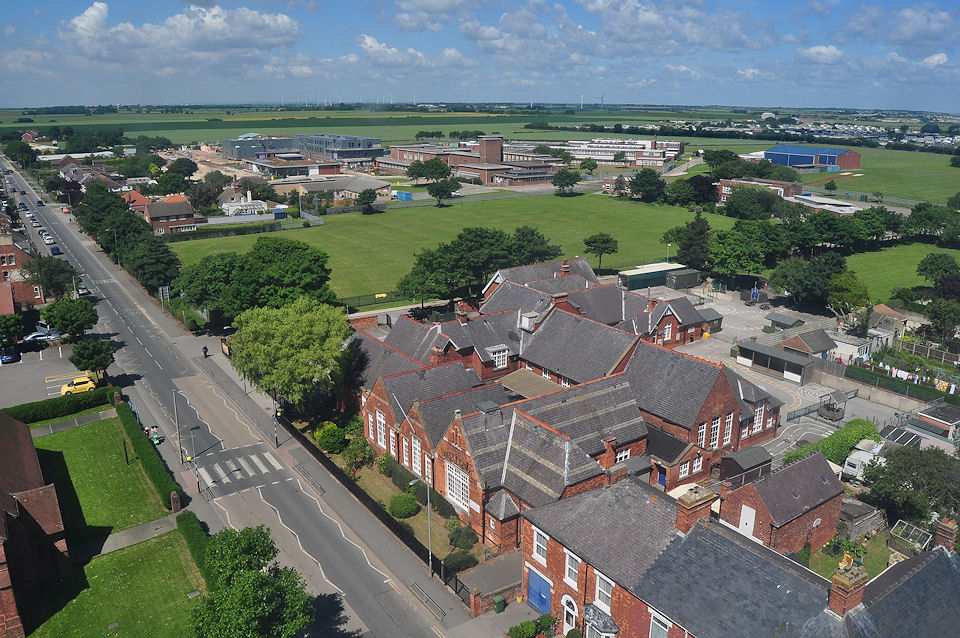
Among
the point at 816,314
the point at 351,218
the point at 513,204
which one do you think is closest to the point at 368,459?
the point at 816,314

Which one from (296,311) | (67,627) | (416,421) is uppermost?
(296,311)

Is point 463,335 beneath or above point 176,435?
above

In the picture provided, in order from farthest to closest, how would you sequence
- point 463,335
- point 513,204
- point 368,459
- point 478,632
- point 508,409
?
point 513,204, point 463,335, point 368,459, point 508,409, point 478,632

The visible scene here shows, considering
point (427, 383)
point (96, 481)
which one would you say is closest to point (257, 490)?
point (96, 481)

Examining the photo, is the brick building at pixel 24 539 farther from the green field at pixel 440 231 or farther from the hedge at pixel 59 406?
the green field at pixel 440 231

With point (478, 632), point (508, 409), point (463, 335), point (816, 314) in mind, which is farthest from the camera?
point (816, 314)

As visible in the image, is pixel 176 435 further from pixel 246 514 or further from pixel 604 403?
pixel 604 403
